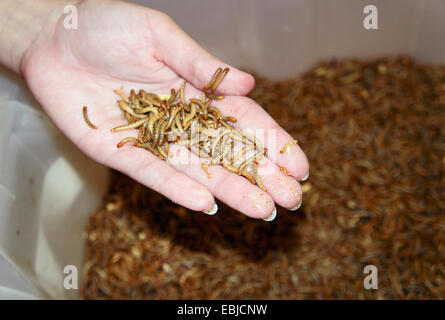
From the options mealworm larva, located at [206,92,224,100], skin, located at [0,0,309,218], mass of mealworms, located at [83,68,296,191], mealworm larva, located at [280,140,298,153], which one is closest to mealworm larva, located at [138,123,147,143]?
mass of mealworms, located at [83,68,296,191]

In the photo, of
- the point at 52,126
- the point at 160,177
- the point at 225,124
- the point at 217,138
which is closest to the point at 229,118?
the point at 225,124

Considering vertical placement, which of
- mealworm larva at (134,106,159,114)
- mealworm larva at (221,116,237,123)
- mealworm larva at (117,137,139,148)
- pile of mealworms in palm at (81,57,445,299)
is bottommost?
pile of mealworms in palm at (81,57,445,299)

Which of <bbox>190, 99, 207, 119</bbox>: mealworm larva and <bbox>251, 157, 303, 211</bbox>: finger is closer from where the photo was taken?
<bbox>251, 157, 303, 211</bbox>: finger

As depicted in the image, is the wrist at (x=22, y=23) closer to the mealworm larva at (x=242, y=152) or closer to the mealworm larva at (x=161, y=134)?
the mealworm larva at (x=161, y=134)

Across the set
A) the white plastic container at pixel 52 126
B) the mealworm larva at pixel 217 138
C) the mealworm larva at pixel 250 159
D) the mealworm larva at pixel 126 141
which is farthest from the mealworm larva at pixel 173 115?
the white plastic container at pixel 52 126

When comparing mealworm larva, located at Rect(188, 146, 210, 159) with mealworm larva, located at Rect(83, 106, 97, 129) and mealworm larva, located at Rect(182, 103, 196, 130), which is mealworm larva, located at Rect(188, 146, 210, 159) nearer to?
mealworm larva, located at Rect(182, 103, 196, 130)

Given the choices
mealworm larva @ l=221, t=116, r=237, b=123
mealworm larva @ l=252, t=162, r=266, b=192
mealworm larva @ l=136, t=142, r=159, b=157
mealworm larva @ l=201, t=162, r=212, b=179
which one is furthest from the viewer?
mealworm larva @ l=221, t=116, r=237, b=123

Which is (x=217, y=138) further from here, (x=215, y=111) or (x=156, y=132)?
(x=156, y=132)
